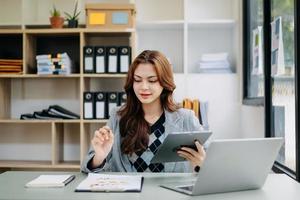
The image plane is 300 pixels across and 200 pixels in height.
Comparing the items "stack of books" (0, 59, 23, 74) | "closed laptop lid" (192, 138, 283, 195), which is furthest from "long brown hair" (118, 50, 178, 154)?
"stack of books" (0, 59, 23, 74)

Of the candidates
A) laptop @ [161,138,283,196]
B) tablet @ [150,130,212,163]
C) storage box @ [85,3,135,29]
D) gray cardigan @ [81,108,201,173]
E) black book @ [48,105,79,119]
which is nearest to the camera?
laptop @ [161,138,283,196]

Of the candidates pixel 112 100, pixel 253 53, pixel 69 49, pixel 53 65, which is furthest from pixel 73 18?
pixel 253 53

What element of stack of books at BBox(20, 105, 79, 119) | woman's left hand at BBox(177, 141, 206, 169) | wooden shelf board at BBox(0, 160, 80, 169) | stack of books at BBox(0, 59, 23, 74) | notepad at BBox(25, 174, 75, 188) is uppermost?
stack of books at BBox(0, 59, 23, 74)

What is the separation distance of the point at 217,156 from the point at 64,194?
0.48m

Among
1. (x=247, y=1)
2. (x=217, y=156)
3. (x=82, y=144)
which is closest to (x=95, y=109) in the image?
(x=82, y=144)

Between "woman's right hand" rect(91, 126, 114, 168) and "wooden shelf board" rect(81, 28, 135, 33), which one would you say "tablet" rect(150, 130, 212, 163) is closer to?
"woman's right hand" rect(91, 126, 114, 168)

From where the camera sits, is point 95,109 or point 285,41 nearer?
point 285,41

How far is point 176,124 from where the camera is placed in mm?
1869

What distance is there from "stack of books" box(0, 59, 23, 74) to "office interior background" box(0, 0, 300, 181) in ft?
0.19

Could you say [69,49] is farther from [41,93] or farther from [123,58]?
[123,58]

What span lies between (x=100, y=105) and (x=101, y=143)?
1796mm

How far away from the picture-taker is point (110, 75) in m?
3.34

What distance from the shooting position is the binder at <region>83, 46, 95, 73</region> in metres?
3.35

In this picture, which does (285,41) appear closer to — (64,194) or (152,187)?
(152,187)
